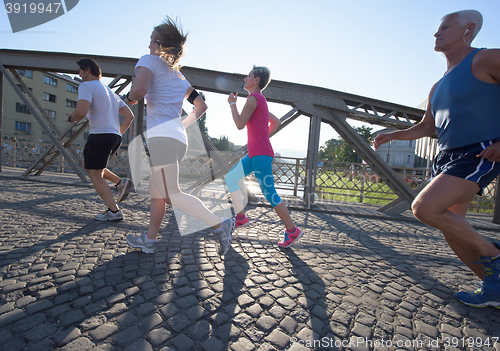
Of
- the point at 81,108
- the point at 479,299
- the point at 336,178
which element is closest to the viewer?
the point at 479,299

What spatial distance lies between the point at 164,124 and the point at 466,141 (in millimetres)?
2309

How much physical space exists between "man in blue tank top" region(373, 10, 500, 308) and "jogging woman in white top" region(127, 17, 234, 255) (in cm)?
176

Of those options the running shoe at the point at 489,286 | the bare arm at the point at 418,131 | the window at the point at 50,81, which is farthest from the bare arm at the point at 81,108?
the window at the point at 50,81

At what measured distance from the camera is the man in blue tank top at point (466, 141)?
5.82 ft

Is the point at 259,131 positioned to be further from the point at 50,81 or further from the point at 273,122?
the point at 50,81

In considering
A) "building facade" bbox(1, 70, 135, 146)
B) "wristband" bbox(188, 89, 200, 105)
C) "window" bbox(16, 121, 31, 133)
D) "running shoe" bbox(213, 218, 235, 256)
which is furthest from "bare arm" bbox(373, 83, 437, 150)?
"window" bbox(16, 121, 31, 133)

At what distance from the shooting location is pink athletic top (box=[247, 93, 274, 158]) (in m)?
3.12

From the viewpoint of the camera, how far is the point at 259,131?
312cm

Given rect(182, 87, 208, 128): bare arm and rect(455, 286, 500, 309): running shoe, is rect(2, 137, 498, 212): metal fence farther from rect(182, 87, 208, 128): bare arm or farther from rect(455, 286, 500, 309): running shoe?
rect(455, 286, 500, 309): running shoe

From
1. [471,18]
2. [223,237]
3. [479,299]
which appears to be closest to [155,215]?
[223,237]

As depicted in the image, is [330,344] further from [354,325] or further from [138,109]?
[138,109]

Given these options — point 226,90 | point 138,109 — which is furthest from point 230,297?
point 138,109

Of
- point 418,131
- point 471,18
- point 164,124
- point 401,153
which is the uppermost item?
point 471,18

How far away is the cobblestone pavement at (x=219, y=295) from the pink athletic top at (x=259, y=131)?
1.08 m
